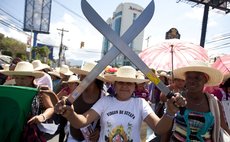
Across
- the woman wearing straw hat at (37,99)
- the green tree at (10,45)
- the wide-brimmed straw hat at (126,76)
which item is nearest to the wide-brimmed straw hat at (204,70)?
the wide-brimmed straw hat at (126,76)

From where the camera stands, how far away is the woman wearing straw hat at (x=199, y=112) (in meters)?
2.75

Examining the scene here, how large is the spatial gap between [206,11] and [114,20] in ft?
320

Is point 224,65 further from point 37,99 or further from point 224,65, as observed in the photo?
point 37,99

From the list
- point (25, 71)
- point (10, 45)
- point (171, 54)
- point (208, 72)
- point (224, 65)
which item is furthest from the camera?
point (10, 45)

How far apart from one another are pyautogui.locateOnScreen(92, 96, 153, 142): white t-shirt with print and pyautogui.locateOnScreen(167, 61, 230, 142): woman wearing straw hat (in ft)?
1.15

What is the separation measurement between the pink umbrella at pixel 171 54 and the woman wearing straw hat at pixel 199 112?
66 cm

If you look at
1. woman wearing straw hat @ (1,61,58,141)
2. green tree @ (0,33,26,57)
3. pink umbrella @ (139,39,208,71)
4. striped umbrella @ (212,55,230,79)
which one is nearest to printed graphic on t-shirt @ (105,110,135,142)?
woman wearing straw hat @ (1,61,58,141)

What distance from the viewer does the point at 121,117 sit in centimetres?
287

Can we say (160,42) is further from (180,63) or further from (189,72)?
(189,72)

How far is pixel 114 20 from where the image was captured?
124m

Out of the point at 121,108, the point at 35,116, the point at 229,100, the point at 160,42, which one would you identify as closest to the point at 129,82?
the point at 121,108

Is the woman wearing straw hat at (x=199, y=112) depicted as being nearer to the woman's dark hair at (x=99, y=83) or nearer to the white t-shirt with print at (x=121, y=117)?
the white t-shirt with print at (x=121, y=117)

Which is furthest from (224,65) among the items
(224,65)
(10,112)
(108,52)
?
(10,112)

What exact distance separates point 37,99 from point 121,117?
87cm
